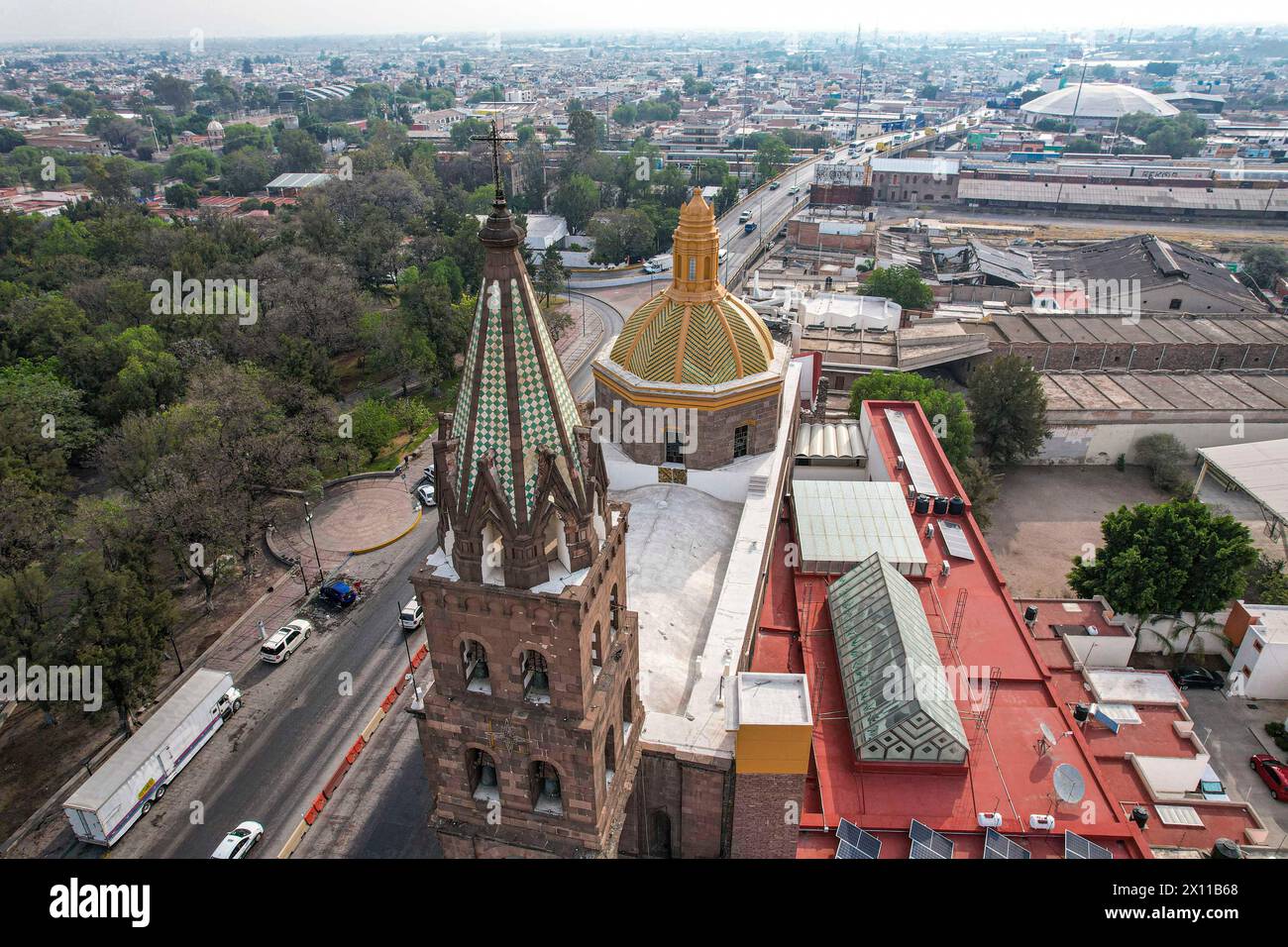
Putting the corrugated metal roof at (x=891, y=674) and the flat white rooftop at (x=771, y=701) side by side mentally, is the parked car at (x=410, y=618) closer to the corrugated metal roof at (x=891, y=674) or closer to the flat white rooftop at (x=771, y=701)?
the corrugated metal roof at (x=891, y=674)

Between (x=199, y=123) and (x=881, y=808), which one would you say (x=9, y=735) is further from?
(x=199, y=123)

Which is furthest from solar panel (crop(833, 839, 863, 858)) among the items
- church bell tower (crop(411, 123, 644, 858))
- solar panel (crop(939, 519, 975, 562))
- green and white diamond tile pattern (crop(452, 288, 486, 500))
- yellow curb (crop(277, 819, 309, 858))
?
yellow curb (crop(277, 819, 309, 858))

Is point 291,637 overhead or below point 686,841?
below

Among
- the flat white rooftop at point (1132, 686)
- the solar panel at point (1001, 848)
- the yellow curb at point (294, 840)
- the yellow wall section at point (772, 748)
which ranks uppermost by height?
the yellow wall section at point (772, 748)

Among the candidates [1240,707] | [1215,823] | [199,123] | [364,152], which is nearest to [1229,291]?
[1240,707]

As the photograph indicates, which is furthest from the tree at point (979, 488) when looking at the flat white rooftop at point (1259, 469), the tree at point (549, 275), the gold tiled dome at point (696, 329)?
the tree at point (549, 275)

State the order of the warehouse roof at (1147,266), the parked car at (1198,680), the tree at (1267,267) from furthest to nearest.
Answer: the tree at (1267,267), the warehouse roof at (1147,266), the parked car at (1198,680)

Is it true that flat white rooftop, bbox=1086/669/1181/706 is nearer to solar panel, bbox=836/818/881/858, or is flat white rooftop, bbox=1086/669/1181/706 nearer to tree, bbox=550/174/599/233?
solar panel, bbox=836/818/881/858
